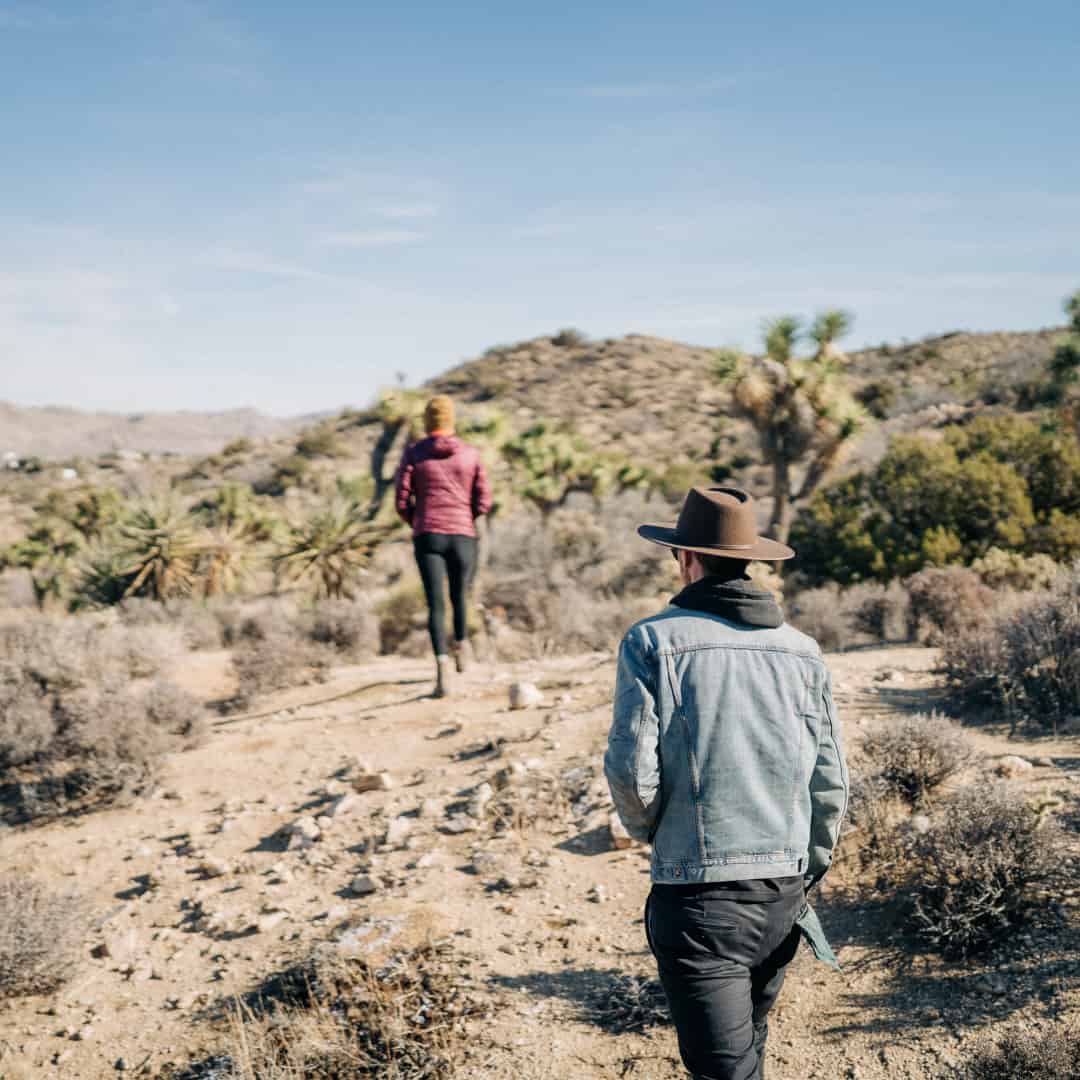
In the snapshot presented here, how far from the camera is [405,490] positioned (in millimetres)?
6891

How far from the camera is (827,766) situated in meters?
2.48

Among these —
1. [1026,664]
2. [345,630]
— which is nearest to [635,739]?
[1026,664]

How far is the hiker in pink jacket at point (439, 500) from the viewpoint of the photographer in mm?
6887

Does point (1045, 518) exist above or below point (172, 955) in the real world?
above

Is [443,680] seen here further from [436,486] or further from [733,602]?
[733,602]

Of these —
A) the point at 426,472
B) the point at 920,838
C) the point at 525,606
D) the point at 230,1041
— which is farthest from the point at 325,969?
the point at 525,606

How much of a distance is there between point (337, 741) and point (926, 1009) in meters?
4.64

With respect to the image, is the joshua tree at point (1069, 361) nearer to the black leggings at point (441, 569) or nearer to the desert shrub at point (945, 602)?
the desert shrub at point (945, 602)

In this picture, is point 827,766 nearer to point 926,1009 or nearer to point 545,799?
point 926,1009

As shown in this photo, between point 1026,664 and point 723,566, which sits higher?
point 723,566

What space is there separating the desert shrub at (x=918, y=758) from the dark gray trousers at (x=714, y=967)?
9.26 feet

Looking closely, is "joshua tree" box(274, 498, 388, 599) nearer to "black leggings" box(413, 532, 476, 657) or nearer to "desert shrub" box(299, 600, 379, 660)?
"desert shrub" box(299, 600, 379, 660)

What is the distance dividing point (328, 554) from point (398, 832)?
9109 mm

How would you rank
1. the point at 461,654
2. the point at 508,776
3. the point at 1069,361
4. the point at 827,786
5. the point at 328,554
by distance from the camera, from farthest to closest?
the point at 1069,361
the point at 328,554
the point at 461,654
the point at 508,776
the point at 827,786
